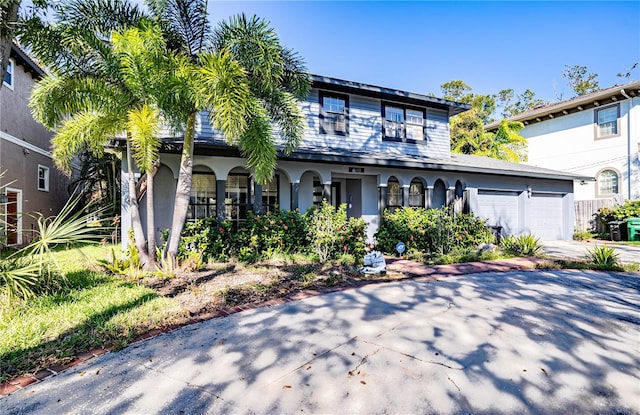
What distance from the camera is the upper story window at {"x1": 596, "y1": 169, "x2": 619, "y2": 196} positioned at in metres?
16.5

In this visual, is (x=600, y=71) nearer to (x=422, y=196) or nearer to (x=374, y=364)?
(x=422, y=196)

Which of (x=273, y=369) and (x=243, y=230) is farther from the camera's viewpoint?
(x=243, y=230)

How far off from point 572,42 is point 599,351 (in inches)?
747

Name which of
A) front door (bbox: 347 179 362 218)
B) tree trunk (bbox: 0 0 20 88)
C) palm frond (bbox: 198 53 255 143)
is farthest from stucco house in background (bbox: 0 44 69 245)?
front door (bbox: 347 179 362 218)

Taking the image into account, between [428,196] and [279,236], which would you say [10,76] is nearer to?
[279,236]

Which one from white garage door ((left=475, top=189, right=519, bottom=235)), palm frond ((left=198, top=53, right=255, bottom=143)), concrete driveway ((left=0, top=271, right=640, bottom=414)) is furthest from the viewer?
white garage door ((left=475, top=189, right=519, bottom=235))

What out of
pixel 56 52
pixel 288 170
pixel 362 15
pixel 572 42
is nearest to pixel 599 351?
pixel 288 170

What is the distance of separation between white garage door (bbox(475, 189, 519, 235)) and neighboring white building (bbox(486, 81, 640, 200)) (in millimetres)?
5222

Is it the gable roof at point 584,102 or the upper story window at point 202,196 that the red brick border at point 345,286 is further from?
the gable roof at point 584,102

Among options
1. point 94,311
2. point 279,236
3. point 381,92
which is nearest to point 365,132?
point 381,92

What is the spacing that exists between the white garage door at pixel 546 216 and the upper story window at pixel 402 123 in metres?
5.94

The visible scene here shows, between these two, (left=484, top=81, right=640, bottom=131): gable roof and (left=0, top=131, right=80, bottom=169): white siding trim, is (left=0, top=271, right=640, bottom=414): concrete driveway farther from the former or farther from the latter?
(left=484, top=81, right=640, bottom=131): gable roof

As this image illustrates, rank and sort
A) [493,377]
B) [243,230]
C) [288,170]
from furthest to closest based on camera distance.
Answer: [288,170], [243,230], [493,377]

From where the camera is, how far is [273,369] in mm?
2930
